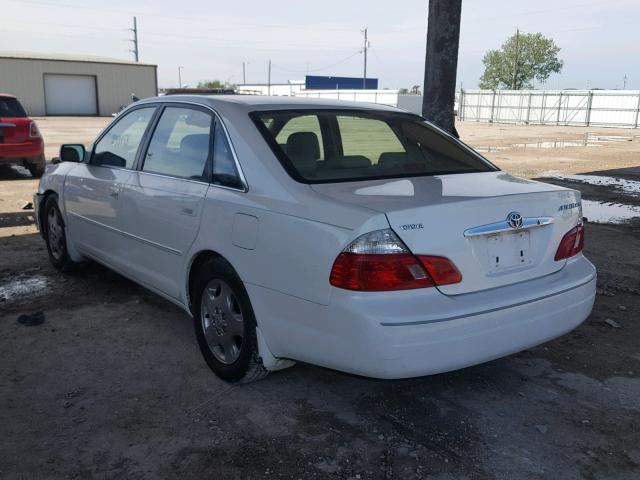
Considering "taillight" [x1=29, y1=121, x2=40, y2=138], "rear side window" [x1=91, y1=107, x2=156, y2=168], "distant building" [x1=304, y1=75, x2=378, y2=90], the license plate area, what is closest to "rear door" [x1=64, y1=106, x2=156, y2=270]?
"rear side window" [x1=91, y1=107, x2=156, y2=168]

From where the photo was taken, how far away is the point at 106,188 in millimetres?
4539

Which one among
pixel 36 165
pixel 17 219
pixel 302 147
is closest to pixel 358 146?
pixel 302 147

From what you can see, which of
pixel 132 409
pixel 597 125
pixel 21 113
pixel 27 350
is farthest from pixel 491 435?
pixel 597 125

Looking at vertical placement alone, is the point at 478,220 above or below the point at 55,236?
above

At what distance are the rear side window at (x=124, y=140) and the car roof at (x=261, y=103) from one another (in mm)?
190

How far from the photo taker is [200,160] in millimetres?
3684

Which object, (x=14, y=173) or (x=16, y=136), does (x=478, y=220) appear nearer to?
(x=16, y=136)

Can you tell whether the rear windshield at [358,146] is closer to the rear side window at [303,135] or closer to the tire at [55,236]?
the rear side window at [303,135]

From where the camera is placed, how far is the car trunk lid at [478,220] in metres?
2.73

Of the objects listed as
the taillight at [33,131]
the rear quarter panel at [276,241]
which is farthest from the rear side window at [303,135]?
the taillight at [33,131]

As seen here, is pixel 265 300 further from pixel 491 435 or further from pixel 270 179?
pixel 491 435

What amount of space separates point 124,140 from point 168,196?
3.55ft

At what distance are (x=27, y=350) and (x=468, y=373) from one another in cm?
276

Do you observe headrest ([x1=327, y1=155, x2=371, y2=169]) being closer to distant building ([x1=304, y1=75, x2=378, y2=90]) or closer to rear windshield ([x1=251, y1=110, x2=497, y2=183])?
rear windshield ([x1=251, y1=110, x2=497, y2=183])
